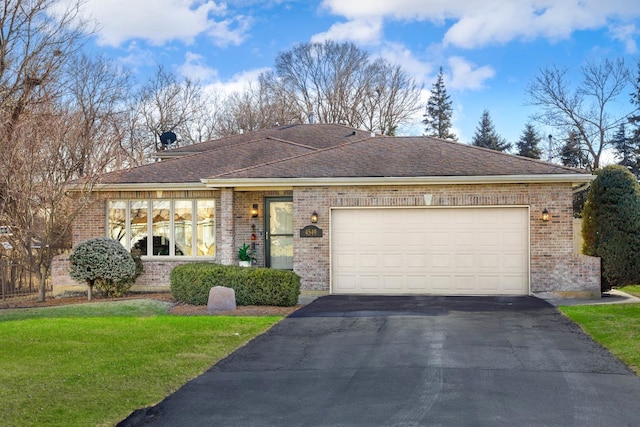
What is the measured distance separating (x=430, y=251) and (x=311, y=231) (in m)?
2.90

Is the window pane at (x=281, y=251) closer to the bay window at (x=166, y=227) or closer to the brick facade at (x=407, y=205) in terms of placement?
the brick facade at (x=407, y=205)

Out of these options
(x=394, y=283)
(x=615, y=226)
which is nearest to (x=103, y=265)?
(x=394, y=283)

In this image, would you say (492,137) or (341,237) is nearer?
(341,237)

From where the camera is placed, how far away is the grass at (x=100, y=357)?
22.2 ft

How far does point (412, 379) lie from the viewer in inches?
306

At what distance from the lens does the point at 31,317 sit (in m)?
13.7

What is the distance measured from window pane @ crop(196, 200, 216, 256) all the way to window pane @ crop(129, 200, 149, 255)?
1451 mm

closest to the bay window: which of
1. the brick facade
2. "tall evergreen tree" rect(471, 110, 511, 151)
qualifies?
the brick facade

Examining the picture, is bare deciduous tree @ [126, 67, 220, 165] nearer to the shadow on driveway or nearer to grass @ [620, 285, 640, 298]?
the shadow on driveway

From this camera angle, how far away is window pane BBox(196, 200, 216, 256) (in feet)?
59.9

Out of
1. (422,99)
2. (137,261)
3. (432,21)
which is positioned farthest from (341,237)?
(422,99)

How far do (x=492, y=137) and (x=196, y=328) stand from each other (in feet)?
130

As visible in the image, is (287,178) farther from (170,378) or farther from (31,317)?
(170,378)

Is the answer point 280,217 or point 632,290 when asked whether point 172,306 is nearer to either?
point 280,217
